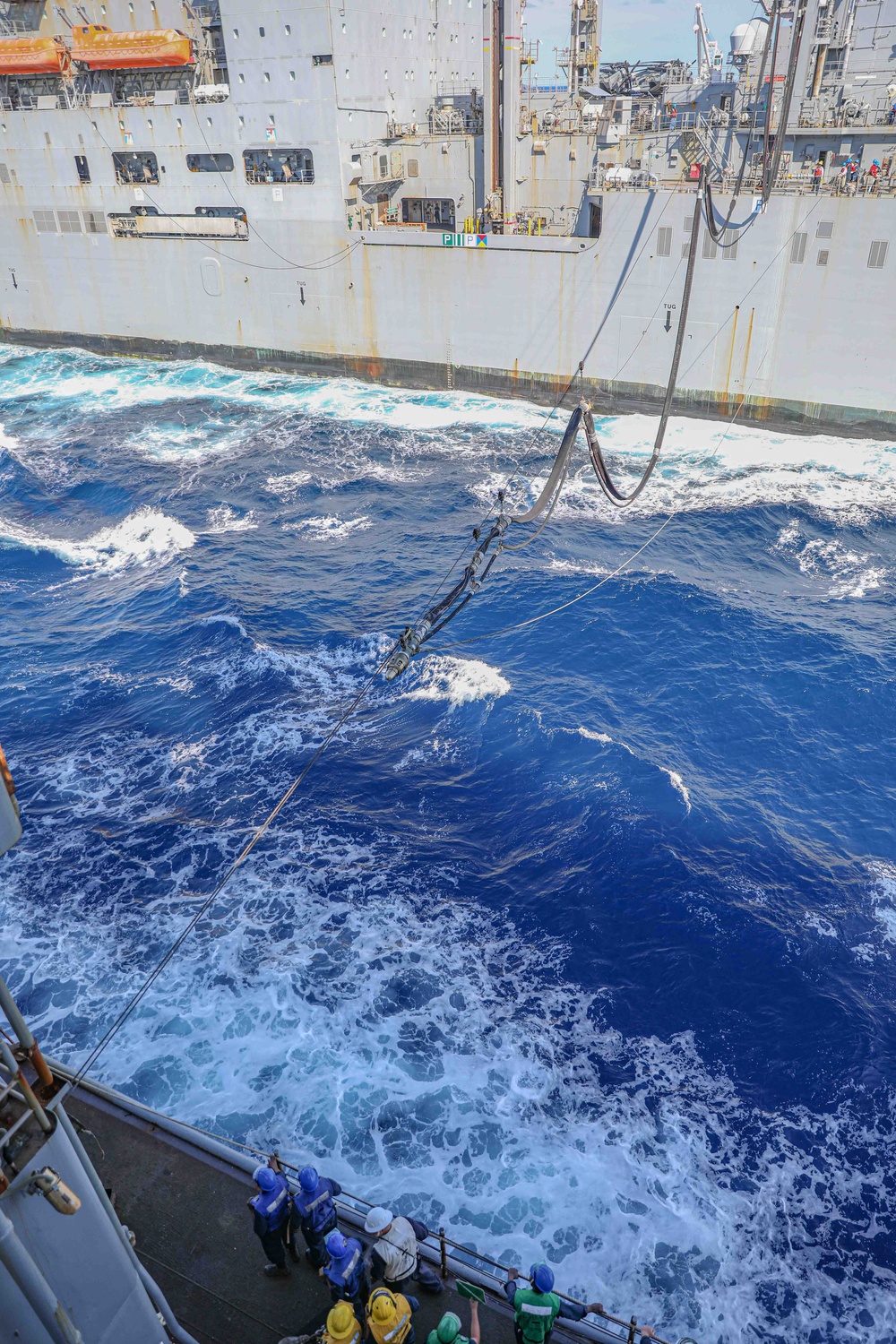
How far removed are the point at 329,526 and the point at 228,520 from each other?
3.31 m

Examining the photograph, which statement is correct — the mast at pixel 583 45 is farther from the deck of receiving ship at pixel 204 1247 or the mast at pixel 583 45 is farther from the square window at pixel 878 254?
the deck of receiving ship at pixel 204 1247

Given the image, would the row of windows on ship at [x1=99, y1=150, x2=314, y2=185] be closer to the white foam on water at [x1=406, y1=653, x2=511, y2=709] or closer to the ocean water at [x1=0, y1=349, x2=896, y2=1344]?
the ocean water at [x1=0, y1=349, x2=896, y2=1344]

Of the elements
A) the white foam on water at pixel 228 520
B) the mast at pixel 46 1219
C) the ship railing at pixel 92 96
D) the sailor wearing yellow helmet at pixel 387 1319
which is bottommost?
the white foam on water at pixel 228 520

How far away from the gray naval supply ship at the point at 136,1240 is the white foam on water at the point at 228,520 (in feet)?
65.4

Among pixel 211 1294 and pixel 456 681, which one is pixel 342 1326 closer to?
pixel 211 1294

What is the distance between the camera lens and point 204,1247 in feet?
25.5

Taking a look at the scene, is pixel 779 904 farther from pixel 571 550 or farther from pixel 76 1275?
pixel 571 550

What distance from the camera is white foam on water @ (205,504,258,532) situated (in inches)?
1053

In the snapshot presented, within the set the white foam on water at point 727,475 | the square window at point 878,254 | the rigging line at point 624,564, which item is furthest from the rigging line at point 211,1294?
the square window at point 878,254

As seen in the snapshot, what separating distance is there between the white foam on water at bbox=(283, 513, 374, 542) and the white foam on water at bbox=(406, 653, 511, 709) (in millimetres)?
7993

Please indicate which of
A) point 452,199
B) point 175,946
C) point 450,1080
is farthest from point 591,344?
point 175,946

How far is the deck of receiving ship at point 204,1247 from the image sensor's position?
7.29m

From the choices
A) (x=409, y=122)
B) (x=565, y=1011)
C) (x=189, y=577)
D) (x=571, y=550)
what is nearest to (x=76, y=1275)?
(x=565, y=1011)

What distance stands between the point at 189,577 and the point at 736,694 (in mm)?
14823
